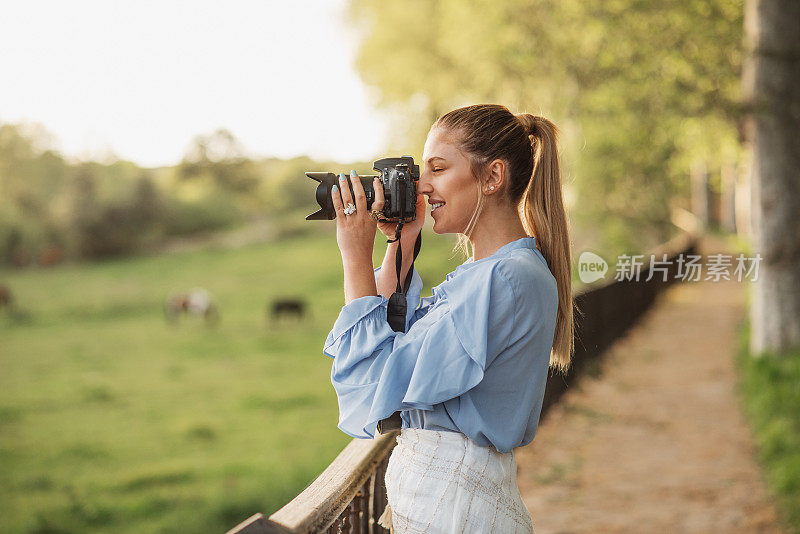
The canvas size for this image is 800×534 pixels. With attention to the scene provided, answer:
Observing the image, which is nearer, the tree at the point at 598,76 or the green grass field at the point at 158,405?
the tree at the point at 598,76

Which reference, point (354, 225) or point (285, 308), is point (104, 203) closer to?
point (285, 308)

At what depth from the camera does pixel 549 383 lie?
5.64 meters

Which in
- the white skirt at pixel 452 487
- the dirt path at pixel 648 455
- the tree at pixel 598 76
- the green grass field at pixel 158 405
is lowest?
the green grass field at pixel 158 405

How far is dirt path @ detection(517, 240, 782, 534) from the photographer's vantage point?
4.56 metres

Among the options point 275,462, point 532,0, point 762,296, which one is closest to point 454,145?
point 762,296

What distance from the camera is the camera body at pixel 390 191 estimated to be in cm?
162

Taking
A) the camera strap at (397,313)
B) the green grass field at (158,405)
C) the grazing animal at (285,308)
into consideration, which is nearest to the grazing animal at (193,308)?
the green grass field at (158,405)

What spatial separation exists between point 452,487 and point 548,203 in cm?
63

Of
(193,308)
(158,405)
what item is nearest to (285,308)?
(193,308)

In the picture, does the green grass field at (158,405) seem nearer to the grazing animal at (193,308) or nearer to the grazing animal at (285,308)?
the grazing animal at (285,308)

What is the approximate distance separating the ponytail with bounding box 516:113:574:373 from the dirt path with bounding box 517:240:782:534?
3.11 meters

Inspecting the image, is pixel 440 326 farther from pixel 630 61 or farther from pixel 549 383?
pixel 630 61

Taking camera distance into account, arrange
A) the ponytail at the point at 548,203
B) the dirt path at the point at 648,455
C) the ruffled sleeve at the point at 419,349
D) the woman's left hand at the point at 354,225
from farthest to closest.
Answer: the dirt path at the point at 648,455 → the ponytail at the point at 548,203 → the woman's left hand at the point at 354,225 → the ruffled sleeve at the point at 419,349

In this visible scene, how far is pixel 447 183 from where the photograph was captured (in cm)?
161
